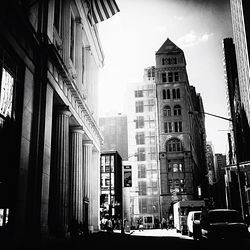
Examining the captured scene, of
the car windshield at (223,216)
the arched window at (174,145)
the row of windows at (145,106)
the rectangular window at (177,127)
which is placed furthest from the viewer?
the row of windows at (145,106)

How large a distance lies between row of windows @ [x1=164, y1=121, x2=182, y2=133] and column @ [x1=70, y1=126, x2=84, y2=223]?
64.8 m

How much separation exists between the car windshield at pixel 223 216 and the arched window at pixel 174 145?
73805 mm

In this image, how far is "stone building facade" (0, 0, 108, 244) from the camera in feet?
49.8

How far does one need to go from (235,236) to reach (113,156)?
247 ft

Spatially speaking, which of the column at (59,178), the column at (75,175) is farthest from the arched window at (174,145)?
the column at (59,178)

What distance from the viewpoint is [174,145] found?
90.9m

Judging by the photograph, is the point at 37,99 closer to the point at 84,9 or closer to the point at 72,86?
the point at 72,86

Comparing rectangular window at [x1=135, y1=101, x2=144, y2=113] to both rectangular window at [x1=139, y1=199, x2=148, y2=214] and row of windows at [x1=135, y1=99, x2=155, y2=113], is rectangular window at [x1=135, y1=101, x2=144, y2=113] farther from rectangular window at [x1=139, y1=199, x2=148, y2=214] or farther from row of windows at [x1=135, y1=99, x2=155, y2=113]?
rectangular window at [x1=139, y1=199, x2=148, y2=214]

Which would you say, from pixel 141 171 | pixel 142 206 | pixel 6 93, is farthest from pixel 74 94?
pixel 141 171

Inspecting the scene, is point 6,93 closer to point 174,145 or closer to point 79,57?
point 79,57

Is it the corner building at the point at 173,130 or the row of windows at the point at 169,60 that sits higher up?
the row of windows at the point at 169,60

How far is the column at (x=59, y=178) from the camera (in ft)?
72.0

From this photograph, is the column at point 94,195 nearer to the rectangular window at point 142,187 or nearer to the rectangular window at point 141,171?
the rectangular window at point 142,187

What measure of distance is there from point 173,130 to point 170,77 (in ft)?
48.9
